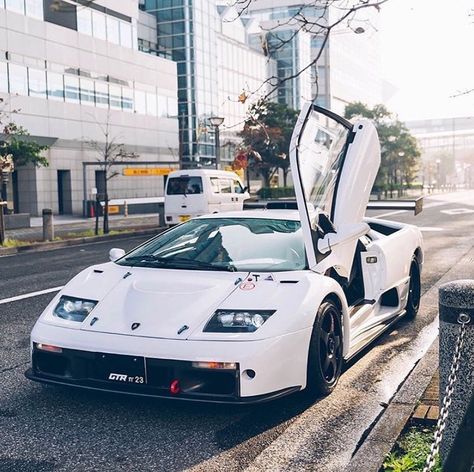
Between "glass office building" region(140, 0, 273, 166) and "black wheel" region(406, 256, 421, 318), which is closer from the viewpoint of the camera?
"black wheel" region(406, 256, 421, 318)

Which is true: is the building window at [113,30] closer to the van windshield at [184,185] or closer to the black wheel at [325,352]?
the van windshield at [184,185]

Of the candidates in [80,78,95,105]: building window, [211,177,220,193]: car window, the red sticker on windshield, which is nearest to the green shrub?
the red sticker on windshield

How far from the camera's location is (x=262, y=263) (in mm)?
4809

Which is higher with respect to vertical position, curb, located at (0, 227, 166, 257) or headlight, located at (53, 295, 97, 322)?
headlight, located at (53, 295, 97, 322)

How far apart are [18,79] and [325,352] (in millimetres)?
31992

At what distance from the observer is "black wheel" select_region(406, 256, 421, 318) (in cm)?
695

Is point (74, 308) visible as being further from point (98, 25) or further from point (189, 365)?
point (98, 25)

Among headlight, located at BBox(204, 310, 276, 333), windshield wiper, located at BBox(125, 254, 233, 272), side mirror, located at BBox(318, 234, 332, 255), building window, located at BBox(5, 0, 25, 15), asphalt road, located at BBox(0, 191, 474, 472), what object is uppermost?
building window, located at BBox(5, 0, 25, 15)

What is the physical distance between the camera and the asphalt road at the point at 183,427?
3566 millimetres

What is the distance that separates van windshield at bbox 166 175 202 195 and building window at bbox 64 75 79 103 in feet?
57.7

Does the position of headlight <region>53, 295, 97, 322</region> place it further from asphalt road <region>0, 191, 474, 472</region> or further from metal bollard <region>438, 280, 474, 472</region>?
metal bollard <region>438, 280, 474, 472</region>

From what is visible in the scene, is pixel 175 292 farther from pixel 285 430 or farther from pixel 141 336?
pixel 285 430

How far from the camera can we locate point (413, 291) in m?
7.03

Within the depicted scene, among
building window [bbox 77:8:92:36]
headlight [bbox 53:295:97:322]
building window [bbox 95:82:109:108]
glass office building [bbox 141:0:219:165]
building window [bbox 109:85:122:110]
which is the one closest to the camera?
headlight [bbox 53:295:97:322]
